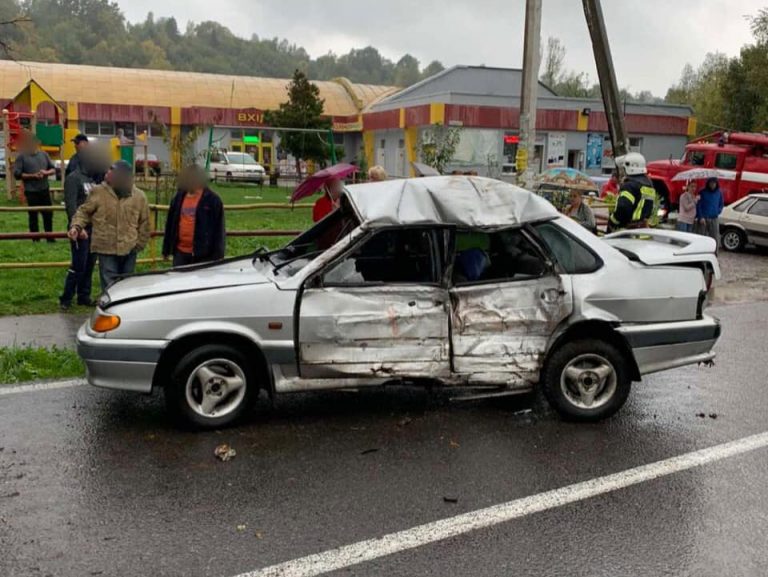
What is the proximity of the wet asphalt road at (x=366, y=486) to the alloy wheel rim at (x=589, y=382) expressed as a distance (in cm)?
21

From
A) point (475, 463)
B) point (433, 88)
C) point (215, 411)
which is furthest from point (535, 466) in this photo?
point (433, 88)

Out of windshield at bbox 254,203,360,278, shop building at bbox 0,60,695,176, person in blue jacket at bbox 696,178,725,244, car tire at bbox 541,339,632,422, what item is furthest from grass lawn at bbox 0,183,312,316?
shop building at bbox 0,60,695,176

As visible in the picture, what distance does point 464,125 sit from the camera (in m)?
34.7

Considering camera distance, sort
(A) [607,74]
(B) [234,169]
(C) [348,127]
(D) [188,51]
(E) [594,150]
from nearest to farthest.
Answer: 1. (A) [607,74]
2. (B) [234,169]
3. (E) [594,150]
4. (C) [348,127]
5. (D) [188,51]

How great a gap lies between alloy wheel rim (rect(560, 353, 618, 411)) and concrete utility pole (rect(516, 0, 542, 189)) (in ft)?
22.9

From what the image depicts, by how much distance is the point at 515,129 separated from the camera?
35.6m

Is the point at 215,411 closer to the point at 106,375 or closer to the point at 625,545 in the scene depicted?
the point at 106,375

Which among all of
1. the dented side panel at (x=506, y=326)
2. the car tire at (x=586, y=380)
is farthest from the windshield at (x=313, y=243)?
the car tire at (x=586, y=380)

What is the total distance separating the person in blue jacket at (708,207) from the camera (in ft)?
46.5

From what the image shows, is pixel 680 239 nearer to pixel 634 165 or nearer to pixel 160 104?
pixel 634 165

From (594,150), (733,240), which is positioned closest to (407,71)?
(594,150)

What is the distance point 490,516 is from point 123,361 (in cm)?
256

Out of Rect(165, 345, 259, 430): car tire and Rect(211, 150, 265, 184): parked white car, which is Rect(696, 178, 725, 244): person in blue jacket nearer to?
Rect(165, 345, 259, 430): car tire

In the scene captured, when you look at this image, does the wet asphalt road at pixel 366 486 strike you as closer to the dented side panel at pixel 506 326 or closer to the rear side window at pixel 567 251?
the dented side panel at pixel 506 326
